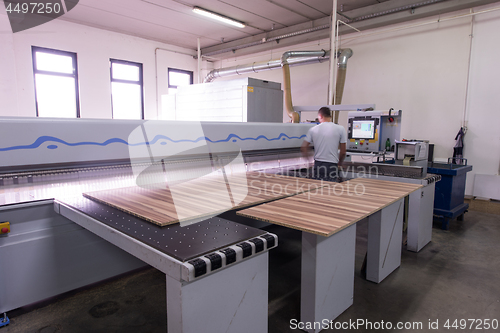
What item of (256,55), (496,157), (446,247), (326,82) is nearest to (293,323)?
(446,247)

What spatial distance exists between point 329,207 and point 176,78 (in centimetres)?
684

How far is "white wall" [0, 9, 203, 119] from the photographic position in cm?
511

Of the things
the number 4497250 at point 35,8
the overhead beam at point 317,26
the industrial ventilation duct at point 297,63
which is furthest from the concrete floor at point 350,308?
the number 4497250 at point 35,8

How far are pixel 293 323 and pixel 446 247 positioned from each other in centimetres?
217

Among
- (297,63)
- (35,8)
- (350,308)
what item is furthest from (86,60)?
(350,308)

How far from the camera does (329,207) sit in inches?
71.7

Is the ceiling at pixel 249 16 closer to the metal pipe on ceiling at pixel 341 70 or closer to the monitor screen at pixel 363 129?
the metal pipe on ceiling at pixel 341 70

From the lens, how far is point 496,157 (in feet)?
14.5

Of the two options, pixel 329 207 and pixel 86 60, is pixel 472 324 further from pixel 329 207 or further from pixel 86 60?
pixel 86 60

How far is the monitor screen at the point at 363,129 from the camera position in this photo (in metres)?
4.08

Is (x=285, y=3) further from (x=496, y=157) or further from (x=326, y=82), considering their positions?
(x=496, y=157)

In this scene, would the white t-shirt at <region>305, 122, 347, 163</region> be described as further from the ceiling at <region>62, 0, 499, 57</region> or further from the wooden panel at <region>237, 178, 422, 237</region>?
the ceiling at <region>62, 0, 499, 57</region>

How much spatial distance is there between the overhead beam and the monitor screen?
2029 mm

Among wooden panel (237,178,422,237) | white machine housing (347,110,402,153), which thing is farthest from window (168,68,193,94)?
wooden panel (237,178,422,237)
